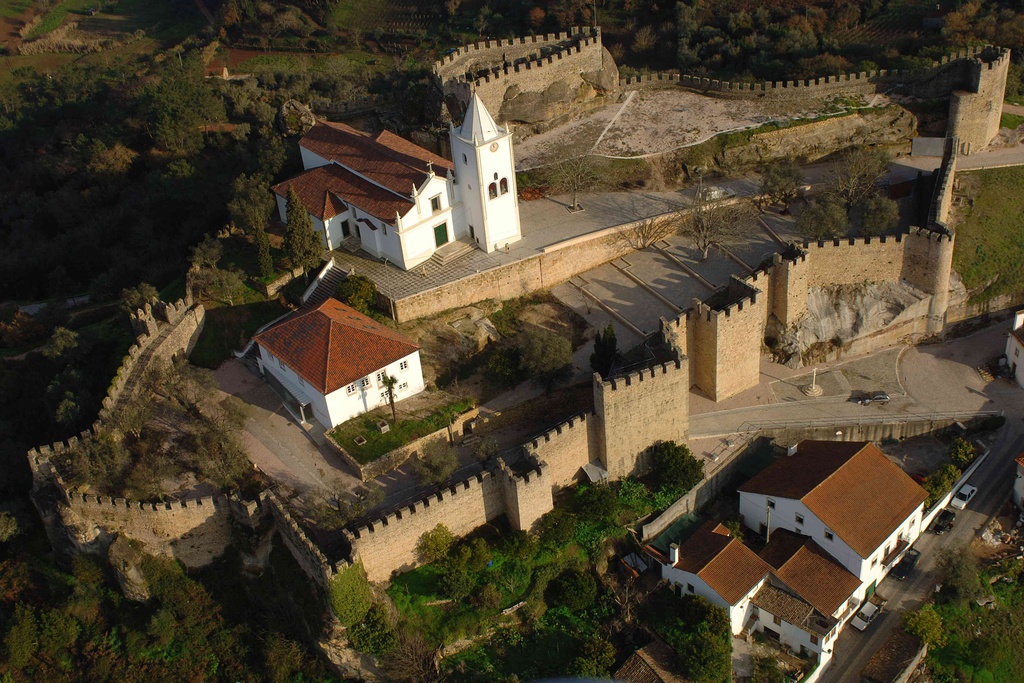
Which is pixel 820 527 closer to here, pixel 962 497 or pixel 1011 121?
pixel 962 497

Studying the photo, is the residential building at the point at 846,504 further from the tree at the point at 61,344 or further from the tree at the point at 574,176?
the tree at the point at 61,344

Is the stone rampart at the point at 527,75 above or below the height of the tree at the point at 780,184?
above

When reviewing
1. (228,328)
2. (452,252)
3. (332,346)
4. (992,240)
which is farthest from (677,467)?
(992,240)

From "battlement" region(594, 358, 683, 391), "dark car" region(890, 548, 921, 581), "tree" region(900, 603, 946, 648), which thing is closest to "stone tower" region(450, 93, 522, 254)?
"battlement" region(594, 358, 683, 391)

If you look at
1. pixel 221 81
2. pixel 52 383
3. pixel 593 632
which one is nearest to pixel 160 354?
pixel 52 383

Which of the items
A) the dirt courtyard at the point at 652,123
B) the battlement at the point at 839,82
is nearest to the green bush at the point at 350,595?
the dirt courtyard at the point at 652,123

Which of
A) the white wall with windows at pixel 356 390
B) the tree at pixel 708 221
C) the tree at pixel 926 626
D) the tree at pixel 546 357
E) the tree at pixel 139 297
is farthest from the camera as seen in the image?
the tree at pixel 708 221
